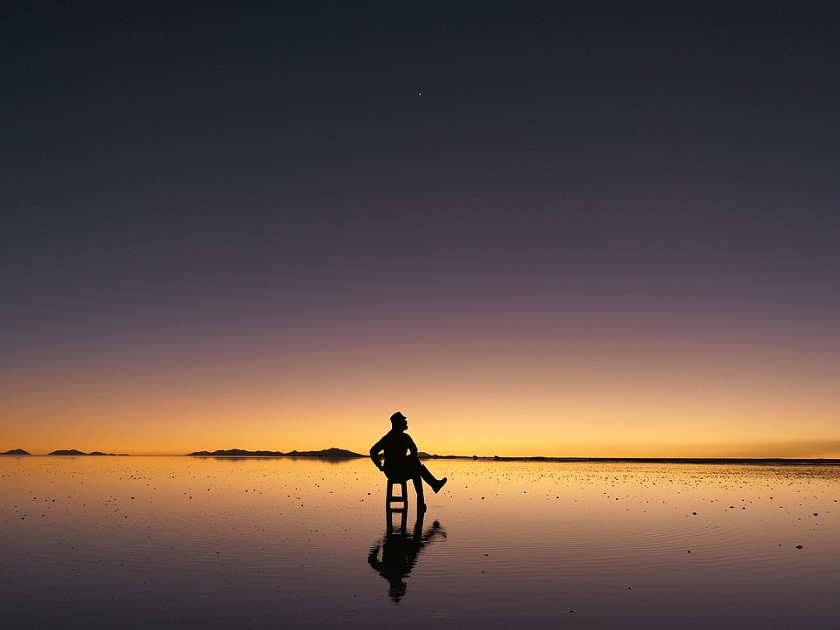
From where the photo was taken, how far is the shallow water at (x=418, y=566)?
30.0 ft

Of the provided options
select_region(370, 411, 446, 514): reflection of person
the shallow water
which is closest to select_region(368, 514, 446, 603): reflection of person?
the shallow water

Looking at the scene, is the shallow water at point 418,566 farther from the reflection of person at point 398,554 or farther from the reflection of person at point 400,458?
the reflection of person at point 400,458

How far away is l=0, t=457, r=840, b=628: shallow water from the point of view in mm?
9156

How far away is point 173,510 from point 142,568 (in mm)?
10906

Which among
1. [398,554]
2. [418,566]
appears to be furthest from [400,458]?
[418,566]

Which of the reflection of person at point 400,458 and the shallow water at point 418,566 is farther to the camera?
the reflection of person at point 400,458

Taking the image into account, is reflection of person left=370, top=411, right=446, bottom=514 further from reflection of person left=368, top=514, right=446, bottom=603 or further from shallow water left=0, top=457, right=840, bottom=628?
reflection of person left=368, top=514, right=446, bottom=603

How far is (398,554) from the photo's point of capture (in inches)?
544

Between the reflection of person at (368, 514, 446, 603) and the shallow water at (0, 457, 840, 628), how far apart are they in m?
0.05

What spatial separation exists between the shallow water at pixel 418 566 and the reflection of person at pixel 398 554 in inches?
2.1

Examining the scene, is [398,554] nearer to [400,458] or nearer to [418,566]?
[418,566]

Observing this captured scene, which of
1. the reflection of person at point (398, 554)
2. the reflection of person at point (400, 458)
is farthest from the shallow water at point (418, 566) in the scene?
the reflection of person at point (400, 458)

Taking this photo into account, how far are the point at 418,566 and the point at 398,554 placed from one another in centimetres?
145

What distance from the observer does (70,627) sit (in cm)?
845
